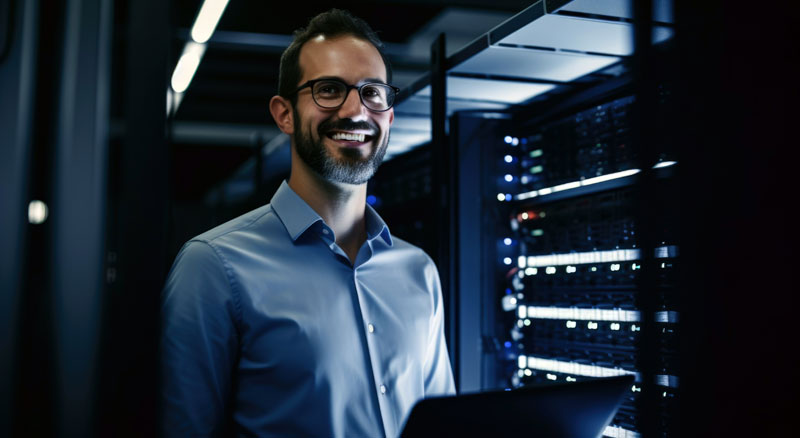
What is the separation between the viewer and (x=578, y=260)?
175 cm

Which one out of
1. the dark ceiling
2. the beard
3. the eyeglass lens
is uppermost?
the dark ceiling

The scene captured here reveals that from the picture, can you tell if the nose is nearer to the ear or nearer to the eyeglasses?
the eyeglasses

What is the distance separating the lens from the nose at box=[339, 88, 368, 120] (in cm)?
144

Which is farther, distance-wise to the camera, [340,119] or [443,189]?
[443,189]

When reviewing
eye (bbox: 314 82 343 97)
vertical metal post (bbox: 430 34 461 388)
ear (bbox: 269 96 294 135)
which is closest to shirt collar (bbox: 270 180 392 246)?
ear (bbox: 269 96 294 135)

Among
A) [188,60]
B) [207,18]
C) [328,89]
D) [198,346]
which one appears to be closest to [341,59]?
[328,89]

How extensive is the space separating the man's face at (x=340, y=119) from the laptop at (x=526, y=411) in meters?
→ 0.69

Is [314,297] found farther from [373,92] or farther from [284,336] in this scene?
[373,92]

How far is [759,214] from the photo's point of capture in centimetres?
74

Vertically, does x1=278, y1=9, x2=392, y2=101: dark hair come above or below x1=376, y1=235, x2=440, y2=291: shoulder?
above

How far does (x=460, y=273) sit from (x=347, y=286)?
606 mm

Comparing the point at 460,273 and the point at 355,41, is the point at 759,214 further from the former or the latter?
the point at 460,273

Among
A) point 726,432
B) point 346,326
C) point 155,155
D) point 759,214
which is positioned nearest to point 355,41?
point 346,326

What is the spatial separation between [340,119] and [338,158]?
0.28 ft
